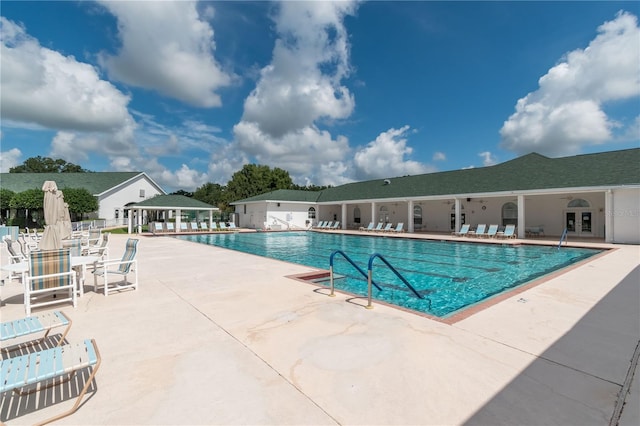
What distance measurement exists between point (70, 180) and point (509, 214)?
2062 inches

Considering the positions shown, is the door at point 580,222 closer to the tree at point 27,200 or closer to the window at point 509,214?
the window at point 509,214

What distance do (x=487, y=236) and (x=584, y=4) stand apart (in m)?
13.3

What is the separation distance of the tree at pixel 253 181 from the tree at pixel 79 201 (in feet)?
80.7

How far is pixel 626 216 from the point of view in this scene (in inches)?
657

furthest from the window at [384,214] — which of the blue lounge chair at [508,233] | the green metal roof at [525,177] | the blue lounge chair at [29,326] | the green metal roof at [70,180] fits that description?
the green metal roof at [70,180]

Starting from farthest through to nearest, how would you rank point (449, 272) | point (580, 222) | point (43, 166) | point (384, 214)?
point (43, 166) → point (384, 214) → point (580, 222) → point (449, 272)

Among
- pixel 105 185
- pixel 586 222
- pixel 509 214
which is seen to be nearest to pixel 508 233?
pixel 509 214

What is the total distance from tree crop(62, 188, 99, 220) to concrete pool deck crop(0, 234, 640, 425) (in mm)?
34332

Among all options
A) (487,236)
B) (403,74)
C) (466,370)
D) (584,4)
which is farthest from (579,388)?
(403,74)

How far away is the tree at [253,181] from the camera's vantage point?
5772cm

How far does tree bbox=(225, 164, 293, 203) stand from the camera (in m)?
57.7

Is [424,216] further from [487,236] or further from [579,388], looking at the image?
[579,388]

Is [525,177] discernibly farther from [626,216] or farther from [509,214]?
[626,216]

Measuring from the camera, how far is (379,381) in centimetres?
296
